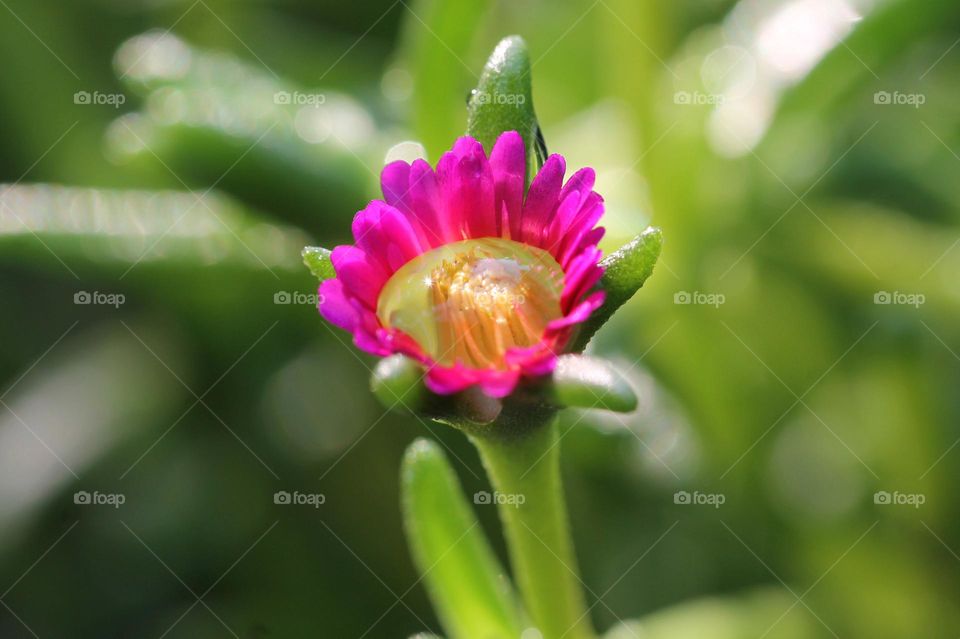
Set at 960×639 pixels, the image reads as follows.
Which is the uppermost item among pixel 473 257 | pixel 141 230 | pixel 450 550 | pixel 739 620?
pixel 141 230

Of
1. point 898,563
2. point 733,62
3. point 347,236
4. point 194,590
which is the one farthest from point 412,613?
point 733,62

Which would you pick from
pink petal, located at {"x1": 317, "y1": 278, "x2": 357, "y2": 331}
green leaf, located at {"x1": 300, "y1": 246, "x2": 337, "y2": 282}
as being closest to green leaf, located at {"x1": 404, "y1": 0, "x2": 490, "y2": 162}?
green leaf, located at {"x1": 300, "y1": 246, "x2": 337, "y2": 282}

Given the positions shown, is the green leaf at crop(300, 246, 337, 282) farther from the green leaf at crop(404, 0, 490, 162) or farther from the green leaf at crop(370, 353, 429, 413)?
the green leaf at crop(404, 0, 490, 162)

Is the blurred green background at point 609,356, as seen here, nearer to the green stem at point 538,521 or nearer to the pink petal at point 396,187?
the green stem at point 538,521

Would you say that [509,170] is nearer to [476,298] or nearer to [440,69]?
[476,298]

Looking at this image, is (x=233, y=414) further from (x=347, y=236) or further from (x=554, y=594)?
(x=554, y=594)

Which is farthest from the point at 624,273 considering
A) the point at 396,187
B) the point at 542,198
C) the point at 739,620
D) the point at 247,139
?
the point at 247,139
